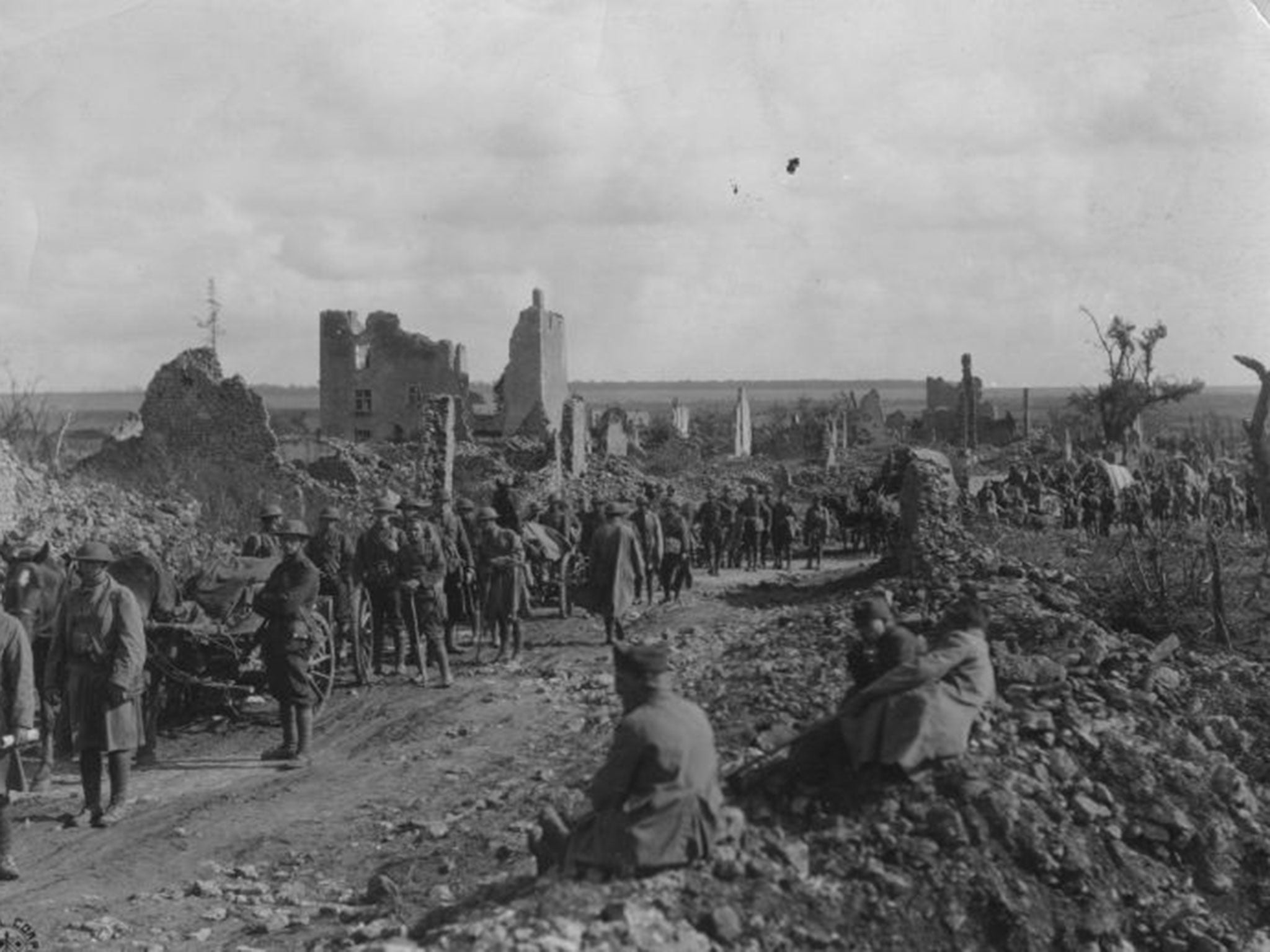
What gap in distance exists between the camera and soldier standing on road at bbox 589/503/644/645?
39.2 feet

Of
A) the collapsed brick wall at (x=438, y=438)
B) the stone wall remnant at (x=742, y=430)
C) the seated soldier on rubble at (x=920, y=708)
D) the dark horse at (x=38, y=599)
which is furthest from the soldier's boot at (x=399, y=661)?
the stone wall remnant at (x=742, y=430)

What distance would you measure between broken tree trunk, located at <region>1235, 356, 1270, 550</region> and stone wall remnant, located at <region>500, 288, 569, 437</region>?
34.7m

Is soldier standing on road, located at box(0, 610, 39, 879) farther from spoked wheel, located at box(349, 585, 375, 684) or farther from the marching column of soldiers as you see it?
spoked wheel, located at box(349, 585, 375, 684)

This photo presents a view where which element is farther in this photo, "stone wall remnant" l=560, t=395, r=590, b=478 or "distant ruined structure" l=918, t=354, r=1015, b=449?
"distant ruined structure" l=918, t=354, r=1015, b=449

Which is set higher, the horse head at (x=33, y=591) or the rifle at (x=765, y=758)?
the horse head at (x=33, y=591)

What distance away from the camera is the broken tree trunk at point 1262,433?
31.1ft

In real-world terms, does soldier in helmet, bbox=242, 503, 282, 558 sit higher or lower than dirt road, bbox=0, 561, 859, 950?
higher

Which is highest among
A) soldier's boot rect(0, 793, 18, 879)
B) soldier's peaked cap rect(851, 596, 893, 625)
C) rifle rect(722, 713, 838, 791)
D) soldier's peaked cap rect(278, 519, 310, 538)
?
soldier's peaked cap rect(278, 519, 310, 538)

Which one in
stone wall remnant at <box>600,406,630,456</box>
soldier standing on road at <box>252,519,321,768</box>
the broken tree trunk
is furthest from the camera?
stone wall remnant at <box>600,406,630,456</box>

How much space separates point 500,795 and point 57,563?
4282mm

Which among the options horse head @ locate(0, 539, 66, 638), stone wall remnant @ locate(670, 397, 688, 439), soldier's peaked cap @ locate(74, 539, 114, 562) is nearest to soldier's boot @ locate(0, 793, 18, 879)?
soldier's peaked cap @ locate(74, 539, 114, 562)

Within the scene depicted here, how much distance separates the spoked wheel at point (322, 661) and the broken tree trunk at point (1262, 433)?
23.2 feet

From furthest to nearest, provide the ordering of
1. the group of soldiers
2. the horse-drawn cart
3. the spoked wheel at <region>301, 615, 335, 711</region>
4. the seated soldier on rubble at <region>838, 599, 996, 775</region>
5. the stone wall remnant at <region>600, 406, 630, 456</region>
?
the stone wall remnant at <region>600, 406, 630, 456</region>
the group of soldiers
the spoked wheel at <region>301, 615, 335, 711</region>
the horse-drawn cart
the seated soldier on rubble at <region>838, 599, 996, 775</region>

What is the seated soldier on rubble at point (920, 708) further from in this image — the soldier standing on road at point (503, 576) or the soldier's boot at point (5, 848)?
the soldier standing on road at point (503, 576)
